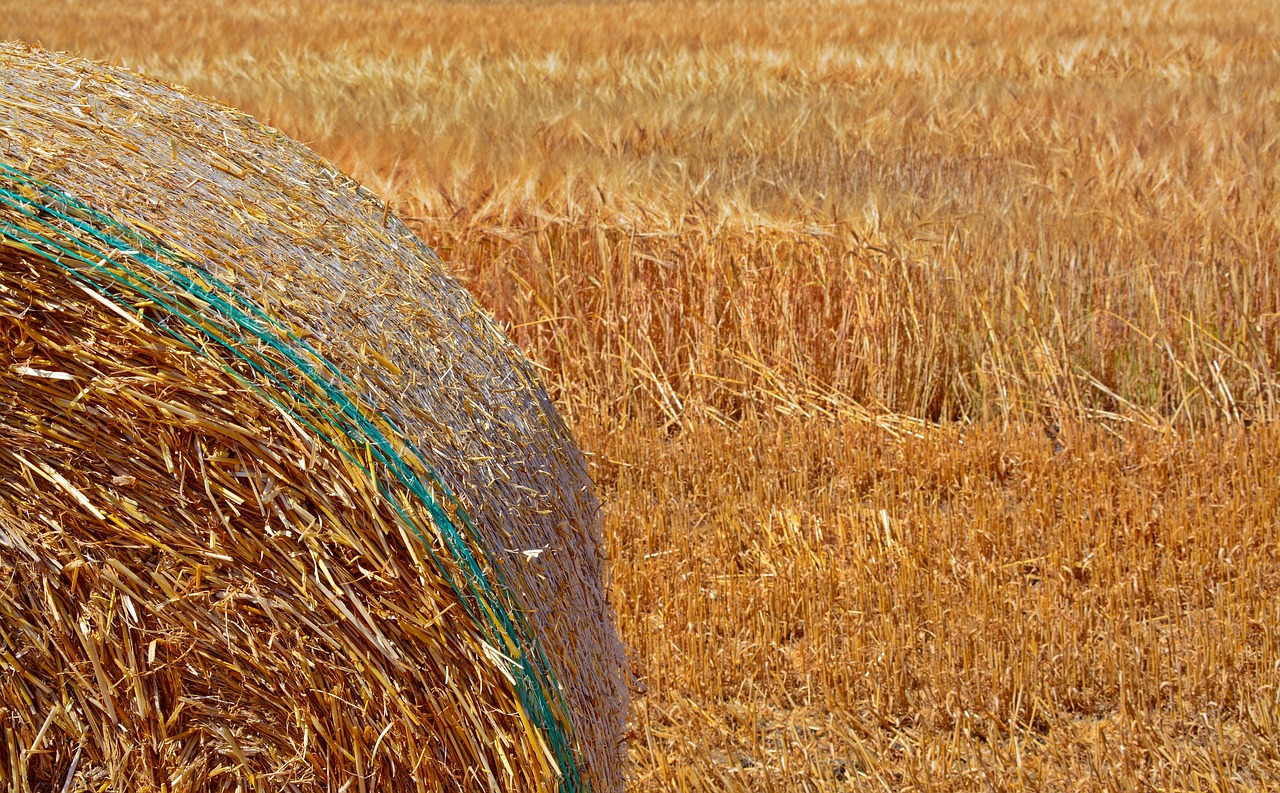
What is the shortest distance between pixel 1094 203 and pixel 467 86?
14.8 feet

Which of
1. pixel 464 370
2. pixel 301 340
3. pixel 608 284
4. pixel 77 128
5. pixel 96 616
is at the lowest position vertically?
pixel 608 284

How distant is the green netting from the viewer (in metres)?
1.81

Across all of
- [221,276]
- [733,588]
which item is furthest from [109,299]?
[733,588]

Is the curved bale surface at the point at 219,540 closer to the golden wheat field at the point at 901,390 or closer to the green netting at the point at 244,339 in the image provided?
the green netting at the point at 244,339

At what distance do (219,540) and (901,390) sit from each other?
3529 millimetres

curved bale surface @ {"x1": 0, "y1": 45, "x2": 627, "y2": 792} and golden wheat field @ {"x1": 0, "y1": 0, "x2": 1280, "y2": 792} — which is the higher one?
curved bale surface @ {"x1": 0, "y1": 45, "x2": 627, "y2": 792}

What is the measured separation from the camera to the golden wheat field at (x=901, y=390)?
2.99m

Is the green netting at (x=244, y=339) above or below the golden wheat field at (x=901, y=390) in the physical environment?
above

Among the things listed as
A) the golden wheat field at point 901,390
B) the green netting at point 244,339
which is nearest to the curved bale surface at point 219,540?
the green netting at point 244,339

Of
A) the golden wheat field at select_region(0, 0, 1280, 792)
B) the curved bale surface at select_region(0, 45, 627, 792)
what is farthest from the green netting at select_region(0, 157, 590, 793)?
the golden wheat field at select_region(0, 0, 1280, 792)

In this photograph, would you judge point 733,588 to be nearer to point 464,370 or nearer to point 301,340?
point 464,370

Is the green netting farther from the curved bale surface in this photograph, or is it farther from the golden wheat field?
the golden wheat field

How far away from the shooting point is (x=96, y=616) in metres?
1.83

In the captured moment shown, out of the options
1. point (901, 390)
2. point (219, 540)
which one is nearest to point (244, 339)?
point (219, 540)
